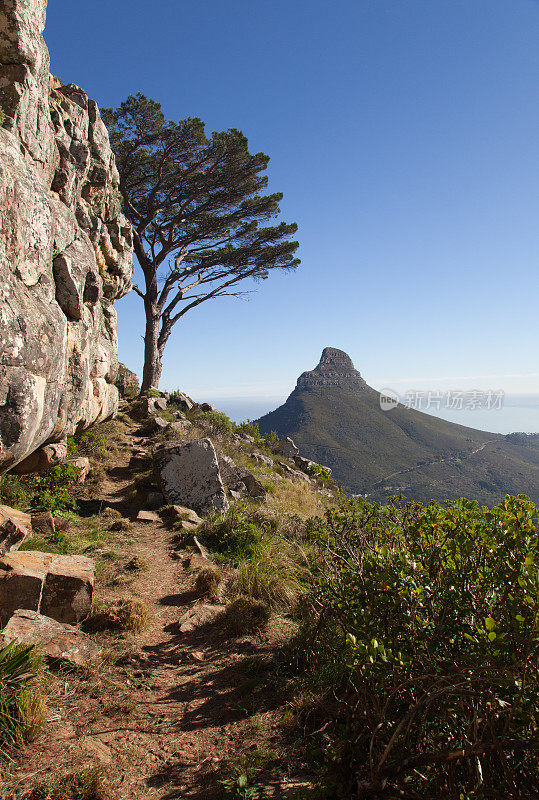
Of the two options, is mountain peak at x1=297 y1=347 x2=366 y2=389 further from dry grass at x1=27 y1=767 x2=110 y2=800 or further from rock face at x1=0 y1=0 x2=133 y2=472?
dry grass at x1=27 y1=767 x2=110 y2=800

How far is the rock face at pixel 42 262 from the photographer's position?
15.3 feet

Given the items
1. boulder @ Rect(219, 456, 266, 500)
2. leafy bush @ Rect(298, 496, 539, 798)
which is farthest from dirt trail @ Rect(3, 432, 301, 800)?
boulder @ Rect(219, 456, 266, 500)

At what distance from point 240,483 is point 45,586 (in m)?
5.89

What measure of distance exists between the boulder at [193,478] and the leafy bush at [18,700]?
5280 millimetres

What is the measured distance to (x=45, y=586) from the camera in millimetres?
4102

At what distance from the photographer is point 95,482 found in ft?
29.5

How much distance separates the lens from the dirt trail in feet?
8.52

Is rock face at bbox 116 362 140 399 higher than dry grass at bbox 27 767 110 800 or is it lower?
higher

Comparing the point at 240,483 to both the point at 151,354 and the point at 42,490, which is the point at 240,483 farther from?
the point at 151,354

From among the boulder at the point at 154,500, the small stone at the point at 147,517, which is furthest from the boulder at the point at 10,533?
the boulder at the point at 154,500

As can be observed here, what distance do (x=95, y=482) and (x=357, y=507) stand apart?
270 inches

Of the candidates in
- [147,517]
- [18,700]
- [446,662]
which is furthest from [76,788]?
[147,517]

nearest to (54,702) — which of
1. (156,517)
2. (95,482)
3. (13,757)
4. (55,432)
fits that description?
(13,757)

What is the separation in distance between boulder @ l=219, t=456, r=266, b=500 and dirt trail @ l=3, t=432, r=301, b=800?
183 inches
